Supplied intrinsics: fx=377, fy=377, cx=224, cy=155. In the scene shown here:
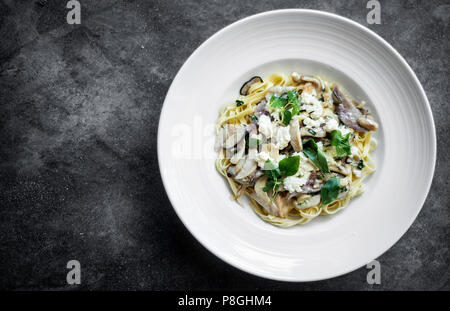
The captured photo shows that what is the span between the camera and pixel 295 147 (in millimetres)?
3910

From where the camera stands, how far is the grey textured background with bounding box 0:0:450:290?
4449mm

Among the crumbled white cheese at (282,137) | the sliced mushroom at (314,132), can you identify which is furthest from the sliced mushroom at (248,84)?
the sliced mushroom at (314,132)

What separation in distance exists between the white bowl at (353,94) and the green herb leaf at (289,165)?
63 centimetres

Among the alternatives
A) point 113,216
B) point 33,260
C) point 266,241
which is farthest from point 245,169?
point 33,260

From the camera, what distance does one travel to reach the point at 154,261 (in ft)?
14.6

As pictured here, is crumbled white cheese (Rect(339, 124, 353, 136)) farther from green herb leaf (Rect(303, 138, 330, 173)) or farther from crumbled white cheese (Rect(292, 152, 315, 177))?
crumbled white cheese (Rect(292, 152, 315, 177))

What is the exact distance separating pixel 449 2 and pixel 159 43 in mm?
3527

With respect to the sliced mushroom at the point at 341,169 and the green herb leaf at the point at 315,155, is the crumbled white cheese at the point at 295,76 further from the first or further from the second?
the sliced mushroom at the point at 341,169

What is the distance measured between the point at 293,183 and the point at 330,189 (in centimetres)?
40

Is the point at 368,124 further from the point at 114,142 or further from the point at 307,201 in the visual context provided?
the point at 114,142

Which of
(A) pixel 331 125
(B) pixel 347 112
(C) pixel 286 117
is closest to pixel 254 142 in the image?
(C) pixel 286 117

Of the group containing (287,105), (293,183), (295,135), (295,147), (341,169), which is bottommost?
(293,183)

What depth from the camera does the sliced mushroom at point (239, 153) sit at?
3971mm
